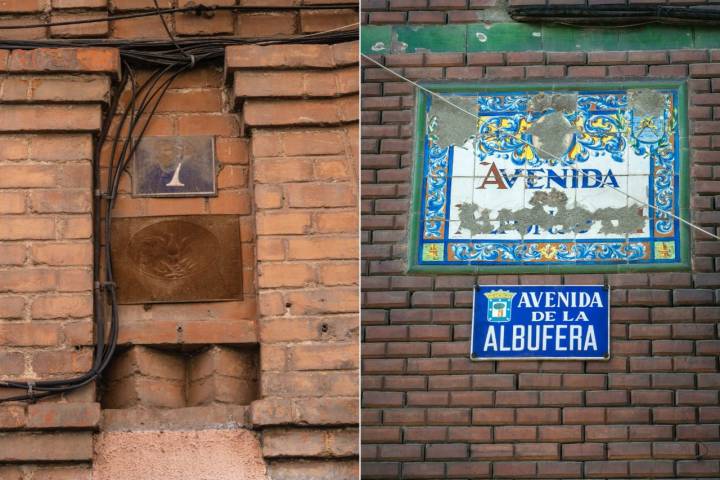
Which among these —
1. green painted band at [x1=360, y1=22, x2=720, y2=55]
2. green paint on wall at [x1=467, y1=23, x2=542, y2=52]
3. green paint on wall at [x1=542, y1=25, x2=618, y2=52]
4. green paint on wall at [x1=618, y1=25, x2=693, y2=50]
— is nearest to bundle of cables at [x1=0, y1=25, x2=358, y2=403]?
green painted band at [x1=360, y1=22, x2=720, y2=55]

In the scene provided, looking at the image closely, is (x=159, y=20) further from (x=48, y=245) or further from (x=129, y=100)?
(x=48, y=245)

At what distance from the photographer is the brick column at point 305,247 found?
197 inches

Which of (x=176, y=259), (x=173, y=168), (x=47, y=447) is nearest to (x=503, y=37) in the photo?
(x=173, y=168)

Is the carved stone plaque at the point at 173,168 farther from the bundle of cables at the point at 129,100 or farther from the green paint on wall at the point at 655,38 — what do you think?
the green paint on wall at the point at 655,38

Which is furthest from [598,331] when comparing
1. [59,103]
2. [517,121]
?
[59,103]

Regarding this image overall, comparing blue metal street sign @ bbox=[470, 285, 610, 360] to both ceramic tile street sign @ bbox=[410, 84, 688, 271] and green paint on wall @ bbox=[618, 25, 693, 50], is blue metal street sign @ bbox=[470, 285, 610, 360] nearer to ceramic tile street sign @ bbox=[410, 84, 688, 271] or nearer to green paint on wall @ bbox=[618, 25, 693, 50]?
ceramic tile street sign @ bbox=[410, 84, 688, 271]

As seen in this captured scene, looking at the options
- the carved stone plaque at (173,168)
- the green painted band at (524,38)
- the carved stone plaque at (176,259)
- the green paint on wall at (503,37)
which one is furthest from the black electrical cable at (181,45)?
the carved stone plaque at (176,259)

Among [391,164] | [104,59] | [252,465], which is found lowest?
[252,465]

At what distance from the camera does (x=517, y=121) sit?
16.9ft

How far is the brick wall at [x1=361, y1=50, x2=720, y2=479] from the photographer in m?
4.98

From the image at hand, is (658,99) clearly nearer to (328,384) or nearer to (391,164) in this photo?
(391,164)

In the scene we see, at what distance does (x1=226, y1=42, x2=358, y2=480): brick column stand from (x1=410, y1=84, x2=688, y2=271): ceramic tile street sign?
252mm

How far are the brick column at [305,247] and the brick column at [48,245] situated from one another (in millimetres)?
493

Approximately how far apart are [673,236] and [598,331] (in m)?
0.37
